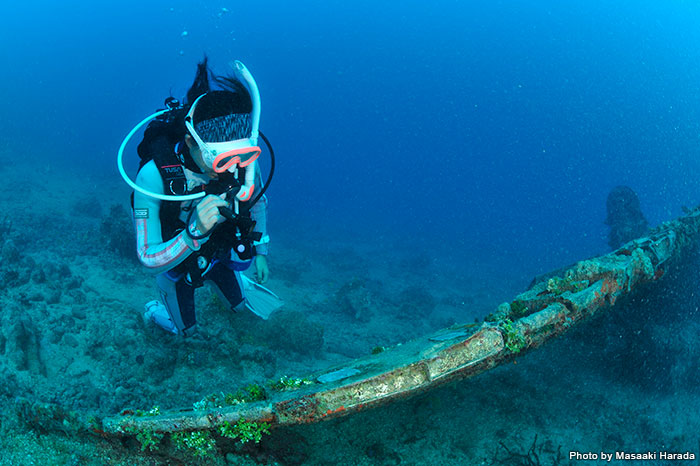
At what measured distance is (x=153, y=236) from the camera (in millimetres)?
3262

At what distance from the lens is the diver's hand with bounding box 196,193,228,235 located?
9.38 feet

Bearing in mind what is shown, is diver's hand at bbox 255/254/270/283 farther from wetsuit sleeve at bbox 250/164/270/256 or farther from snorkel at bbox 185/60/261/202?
snorkel at bbox 185/60/261/202

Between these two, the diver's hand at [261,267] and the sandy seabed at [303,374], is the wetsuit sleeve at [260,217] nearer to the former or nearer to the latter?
the diver's hand at [261,267]

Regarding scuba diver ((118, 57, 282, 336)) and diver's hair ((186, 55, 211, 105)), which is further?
diver's hair ((186, 55, 211, 105))

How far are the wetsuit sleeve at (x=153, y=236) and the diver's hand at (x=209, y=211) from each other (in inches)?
10.2

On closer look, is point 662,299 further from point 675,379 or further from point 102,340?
point 102,340

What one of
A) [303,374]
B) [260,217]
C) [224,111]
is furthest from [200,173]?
[303,374]

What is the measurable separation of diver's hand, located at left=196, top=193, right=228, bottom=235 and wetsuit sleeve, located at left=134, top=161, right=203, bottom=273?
260 mm

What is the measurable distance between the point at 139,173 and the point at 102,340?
2.08 meters

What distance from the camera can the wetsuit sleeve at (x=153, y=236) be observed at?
3111 mm

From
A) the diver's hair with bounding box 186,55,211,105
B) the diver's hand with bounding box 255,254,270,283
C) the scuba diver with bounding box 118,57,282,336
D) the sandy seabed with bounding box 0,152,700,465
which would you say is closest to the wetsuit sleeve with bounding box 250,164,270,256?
the diver's hand with bounding box 255,254,270,283

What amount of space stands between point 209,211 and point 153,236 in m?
0.77

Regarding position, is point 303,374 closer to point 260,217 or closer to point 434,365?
point 260,217

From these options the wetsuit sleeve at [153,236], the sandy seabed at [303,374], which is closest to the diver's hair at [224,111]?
the wetsuit sleeve at [153,236]
